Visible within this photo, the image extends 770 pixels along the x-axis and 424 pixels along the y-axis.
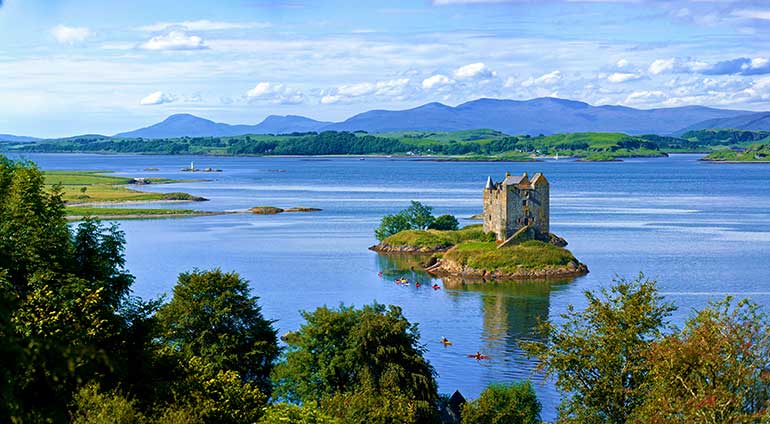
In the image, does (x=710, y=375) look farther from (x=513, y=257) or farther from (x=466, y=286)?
(x=513, y=257)

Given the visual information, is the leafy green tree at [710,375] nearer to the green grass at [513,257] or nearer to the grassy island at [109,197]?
the green grass at [513,257]

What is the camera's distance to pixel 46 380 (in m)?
16.3

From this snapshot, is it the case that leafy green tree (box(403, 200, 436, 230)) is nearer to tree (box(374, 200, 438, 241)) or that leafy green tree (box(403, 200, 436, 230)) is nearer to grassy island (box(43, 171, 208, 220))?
tree (box(374, 200, 438, 241))

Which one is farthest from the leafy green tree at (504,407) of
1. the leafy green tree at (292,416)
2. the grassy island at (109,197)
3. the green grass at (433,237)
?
the grassy island at (109,197)

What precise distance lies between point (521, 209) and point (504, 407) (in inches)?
1738

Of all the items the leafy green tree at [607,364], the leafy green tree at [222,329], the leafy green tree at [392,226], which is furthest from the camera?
the leafy green tree at [392,226]

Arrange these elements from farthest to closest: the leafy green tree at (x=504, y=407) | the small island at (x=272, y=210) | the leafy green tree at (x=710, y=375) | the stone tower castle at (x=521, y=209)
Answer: the small island at (x=272, y=210), the stone tower castle at (x=521, y=209), the leafy green tree at (x=504, y=407), the leafy green tree at (x=710, y=375)

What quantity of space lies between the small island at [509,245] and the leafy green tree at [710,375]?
4899cm

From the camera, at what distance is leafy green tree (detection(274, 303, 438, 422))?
29719mm

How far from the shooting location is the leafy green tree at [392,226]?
87.9m

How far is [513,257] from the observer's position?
234 feet

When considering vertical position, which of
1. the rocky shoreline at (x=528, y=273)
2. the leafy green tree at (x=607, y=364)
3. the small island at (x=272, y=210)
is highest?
the leafy green tree at (x=607, y=364)

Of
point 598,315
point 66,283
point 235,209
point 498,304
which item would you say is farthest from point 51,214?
point 235,209

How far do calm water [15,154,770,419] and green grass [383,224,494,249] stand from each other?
10.4ft
